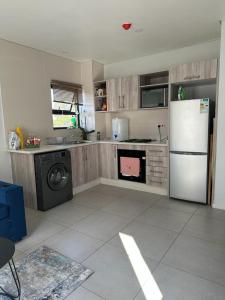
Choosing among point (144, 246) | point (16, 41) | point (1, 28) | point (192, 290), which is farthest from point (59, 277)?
point (16, 41)

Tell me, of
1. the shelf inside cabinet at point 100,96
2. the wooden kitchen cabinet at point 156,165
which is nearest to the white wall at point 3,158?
the shelf inside cabinet at point 100,96

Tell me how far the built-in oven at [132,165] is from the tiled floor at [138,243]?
46cm

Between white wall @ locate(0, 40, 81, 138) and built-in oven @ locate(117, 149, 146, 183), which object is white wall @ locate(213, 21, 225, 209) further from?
white wall @ locate(0, 40, 81, 138)

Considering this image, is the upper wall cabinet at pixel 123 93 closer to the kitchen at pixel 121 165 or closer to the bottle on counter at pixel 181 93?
the kitchen at pixel 121 165

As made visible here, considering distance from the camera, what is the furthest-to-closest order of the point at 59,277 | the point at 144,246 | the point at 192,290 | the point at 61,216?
the point at 61,216
the point at 144,246
the point at 59,277
the point at 192,290

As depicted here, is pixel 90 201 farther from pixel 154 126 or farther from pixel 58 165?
pixel 154 126

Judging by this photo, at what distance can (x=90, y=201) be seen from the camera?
3.47m

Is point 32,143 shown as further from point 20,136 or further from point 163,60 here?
point 163,60

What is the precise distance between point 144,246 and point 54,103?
3.07m

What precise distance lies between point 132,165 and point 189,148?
1.11m

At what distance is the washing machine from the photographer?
3031mm

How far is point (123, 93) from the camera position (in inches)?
157

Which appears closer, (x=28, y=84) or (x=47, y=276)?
(x=47, y=276)

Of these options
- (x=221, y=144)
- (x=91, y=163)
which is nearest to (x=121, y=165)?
(x=91, y=163)
